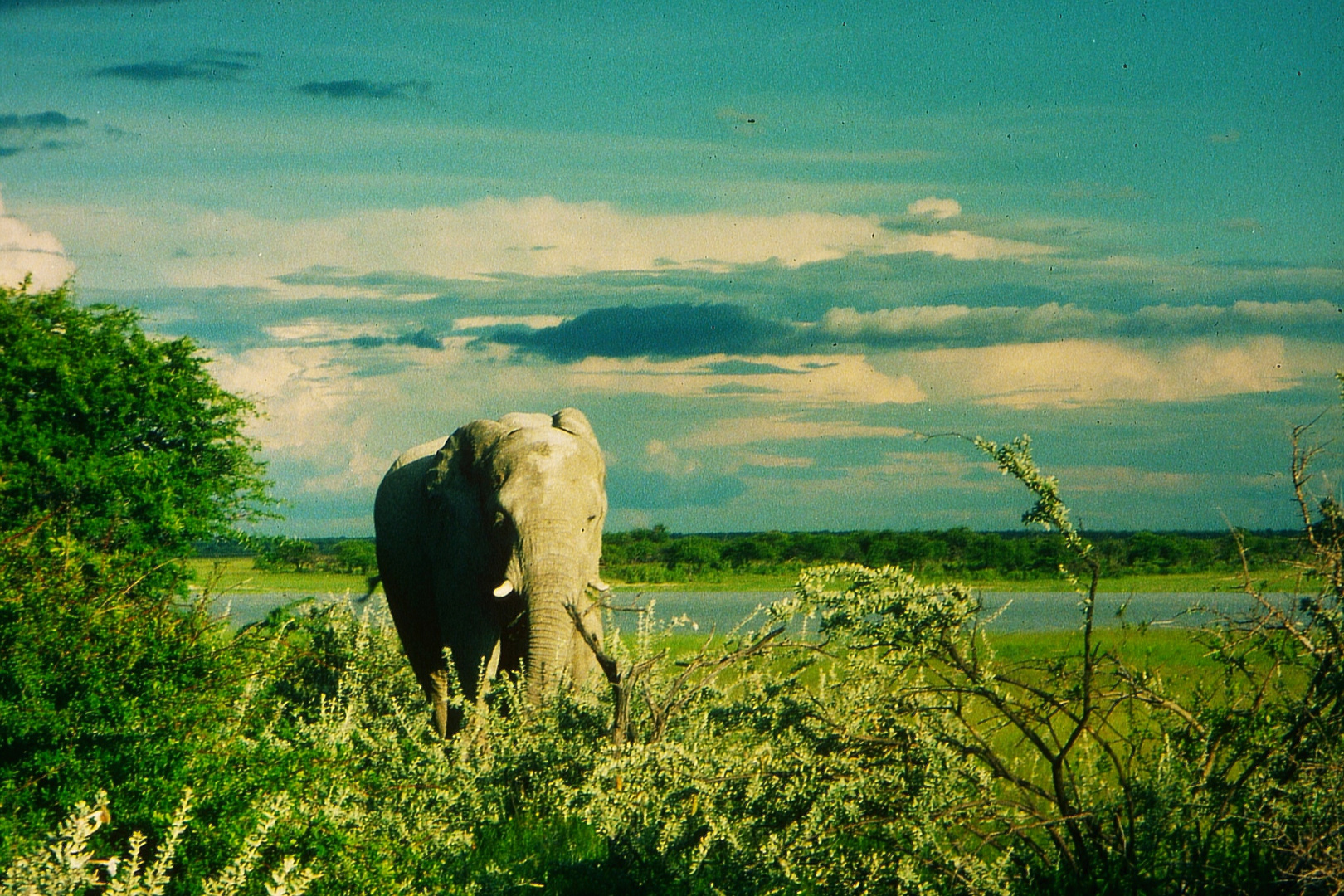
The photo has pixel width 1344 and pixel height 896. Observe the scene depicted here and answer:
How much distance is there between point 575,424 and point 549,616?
257 centimetres

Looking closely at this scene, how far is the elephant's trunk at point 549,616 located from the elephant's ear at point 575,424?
1.75m

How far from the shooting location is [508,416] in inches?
518

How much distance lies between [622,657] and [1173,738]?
3.55 meters

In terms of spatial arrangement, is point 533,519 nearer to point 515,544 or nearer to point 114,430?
point 515,544

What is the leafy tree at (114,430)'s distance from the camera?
46.3 ft

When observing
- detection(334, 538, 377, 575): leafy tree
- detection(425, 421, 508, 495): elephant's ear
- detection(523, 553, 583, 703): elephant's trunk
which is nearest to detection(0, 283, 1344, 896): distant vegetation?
detection(523, 553, 583, 703): elephant's trunk

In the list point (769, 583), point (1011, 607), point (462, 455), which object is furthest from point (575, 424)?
point (769, 583)

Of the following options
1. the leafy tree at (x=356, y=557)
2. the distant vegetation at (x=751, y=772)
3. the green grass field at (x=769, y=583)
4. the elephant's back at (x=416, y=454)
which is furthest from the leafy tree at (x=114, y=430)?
the leafy tree at (x=356, y=557)

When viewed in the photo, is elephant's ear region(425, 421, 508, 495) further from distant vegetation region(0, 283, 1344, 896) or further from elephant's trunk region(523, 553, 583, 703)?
distant vegetation region(0, 283, 1344, 896)

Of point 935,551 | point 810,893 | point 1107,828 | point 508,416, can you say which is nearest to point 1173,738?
point 1107,828

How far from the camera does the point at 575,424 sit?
1302 centimetres

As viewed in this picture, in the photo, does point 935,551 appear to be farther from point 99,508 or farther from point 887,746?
point 887,746

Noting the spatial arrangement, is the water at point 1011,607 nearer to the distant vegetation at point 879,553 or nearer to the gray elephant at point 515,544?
Answer: the distant vegetation at point 879,553

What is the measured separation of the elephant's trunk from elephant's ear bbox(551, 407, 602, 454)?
1746 millimetres
